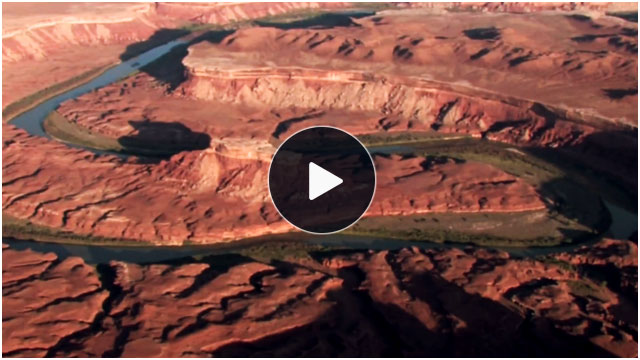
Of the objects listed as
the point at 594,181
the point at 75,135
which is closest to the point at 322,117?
the point at 75,135

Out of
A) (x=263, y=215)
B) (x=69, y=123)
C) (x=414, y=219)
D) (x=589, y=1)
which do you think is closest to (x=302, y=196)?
(x=263, y=215)

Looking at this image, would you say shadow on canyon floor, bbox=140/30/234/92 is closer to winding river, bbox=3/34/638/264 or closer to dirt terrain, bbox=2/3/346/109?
Answer: dirt terrain, bbox=2/3/346/109

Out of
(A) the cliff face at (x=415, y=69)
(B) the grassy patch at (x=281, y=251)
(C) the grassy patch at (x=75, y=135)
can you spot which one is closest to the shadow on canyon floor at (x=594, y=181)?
(A) the cliff face at (x=415, y=69)

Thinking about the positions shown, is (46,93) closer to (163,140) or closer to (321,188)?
(163,140)

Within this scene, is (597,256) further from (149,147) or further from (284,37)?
(284,37)

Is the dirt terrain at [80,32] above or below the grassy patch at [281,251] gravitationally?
above

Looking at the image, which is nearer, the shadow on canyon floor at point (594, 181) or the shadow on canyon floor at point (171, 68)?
the shadow on canyon floor at point (594, 181)

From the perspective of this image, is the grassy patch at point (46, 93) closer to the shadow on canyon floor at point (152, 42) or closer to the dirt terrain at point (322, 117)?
the dirt terrain at point (322, 117)
